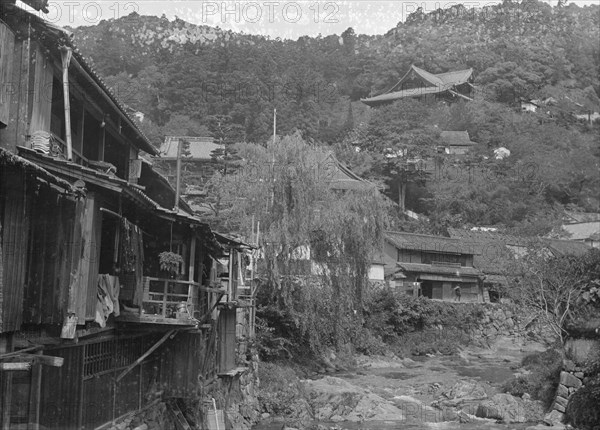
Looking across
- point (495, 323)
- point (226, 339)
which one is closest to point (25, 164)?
point (226, 339)

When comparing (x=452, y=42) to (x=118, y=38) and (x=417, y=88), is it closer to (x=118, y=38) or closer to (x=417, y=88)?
(x=417, y=88)

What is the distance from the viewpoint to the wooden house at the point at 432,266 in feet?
145

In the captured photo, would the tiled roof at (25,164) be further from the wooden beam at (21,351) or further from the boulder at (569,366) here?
the boulder at (569,366)

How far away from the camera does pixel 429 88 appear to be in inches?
2990

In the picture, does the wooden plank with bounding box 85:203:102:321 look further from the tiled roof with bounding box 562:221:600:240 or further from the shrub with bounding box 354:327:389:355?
the tiled roof with bounding box 562:221:600:240

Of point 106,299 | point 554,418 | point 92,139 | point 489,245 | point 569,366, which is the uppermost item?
point 489,245

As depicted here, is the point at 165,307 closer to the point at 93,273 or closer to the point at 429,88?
the point at 93,273

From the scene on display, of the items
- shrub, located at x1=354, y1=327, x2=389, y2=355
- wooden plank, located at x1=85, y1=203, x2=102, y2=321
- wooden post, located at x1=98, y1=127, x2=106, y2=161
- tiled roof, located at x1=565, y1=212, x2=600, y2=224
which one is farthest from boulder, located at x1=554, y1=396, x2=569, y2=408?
tiled roof, located at x1=565, y1=212, x2=600, y2=224

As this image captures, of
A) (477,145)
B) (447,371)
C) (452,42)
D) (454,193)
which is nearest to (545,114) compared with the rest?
(477,145)

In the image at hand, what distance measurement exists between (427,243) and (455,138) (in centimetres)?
2172

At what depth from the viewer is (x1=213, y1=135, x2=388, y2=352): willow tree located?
27984 millimetres

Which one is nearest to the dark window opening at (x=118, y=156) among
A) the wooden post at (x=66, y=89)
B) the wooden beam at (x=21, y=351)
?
the wooden post at (x=66, y=89)

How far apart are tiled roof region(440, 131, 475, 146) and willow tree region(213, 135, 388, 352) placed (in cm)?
3540

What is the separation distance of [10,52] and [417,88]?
6943 centimetres
